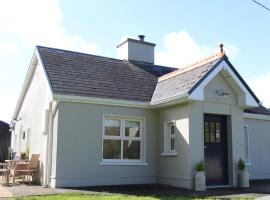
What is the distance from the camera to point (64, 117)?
13.1 meters

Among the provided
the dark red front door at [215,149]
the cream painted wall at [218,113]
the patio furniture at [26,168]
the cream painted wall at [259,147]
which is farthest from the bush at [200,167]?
the patio furniture at [26,168]

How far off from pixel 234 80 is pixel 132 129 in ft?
14.6

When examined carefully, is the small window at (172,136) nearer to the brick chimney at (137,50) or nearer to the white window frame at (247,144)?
the white window frame at (247,144)

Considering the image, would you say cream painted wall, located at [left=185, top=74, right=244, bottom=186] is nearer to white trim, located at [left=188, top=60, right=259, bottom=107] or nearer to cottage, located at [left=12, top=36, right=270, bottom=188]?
cottage, located at [left=12, top=36, right=270, bottom=188]

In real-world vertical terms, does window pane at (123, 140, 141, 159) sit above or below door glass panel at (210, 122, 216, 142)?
below

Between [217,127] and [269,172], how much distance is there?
541cm

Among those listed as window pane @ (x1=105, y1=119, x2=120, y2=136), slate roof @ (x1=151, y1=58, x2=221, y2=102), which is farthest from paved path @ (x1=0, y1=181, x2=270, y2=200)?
slate roof @ (x1=151, y1=58, x2=221, y2=102)

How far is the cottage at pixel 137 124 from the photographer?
42.9 feet

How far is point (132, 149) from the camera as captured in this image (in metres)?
14.7

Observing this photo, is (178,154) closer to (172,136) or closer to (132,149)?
(172,136)

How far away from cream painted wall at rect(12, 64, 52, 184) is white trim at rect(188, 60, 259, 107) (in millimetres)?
5415

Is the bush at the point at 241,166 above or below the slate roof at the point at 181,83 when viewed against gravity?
below

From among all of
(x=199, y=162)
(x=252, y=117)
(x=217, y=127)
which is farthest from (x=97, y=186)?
(x=252, y=117)

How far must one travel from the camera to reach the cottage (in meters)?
13.1
